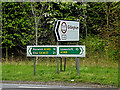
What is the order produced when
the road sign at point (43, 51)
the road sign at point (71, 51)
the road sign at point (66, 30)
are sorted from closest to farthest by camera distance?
the road sign at point (71, 51)
the road sign at point (43, 51)
the road sign at point (66, 30)

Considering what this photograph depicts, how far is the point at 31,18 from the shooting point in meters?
20.3

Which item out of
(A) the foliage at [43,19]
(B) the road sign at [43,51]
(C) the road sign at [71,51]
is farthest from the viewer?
(A) the foliage at [43,19]

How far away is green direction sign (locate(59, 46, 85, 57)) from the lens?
11.5 metres

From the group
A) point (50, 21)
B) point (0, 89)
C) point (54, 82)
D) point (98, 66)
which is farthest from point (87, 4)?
point (0, 89)

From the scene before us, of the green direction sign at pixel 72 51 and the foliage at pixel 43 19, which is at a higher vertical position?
the foliage at pixel 43 19

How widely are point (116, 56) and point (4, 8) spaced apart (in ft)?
33.6

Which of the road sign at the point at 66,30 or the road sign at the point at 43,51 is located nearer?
the road sign at the point at 43,51

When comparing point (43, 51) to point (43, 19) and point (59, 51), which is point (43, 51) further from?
point (43, 19)

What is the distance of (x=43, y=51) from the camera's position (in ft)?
39.2

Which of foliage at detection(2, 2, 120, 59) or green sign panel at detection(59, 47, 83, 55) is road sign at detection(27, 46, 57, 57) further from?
foliage at detection(2, 2, 120, 59)

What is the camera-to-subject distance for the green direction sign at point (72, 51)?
1155 centimetres

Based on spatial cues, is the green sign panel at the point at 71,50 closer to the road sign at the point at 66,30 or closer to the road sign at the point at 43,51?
the road sign at the point at 43,51

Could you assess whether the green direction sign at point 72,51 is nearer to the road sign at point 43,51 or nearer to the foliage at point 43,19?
the road sign at point 43,51

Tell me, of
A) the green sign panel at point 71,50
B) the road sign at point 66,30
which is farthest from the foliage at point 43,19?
the green sign panel at point 71,50
